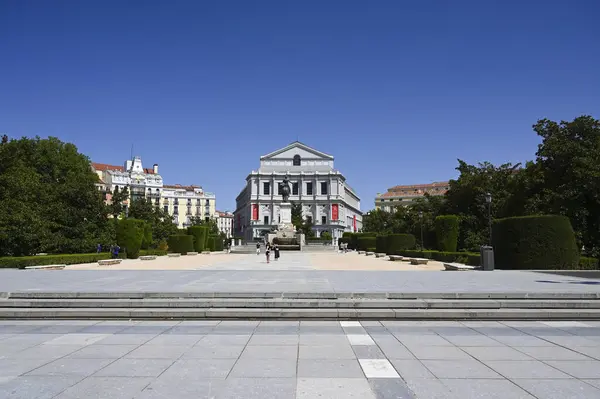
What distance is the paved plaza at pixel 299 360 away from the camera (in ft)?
16.4

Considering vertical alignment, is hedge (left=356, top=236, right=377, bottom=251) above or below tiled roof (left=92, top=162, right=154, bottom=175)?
below

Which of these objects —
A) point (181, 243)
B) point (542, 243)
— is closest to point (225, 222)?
point (181, 243)

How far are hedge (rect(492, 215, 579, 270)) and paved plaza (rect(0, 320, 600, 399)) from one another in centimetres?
1314

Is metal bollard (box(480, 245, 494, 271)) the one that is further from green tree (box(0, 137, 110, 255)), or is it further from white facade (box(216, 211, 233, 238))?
white facade (box(216, 211, 233, 238))

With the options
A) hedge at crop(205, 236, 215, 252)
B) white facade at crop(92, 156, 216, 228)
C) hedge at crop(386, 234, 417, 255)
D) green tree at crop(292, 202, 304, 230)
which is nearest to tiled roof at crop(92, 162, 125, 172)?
white facade at crop(92, 156, 216, 228)

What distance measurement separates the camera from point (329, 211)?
375ft

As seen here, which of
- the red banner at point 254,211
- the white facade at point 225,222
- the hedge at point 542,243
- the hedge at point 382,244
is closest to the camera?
the hedge at point 542,243

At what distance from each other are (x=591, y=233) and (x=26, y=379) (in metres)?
26.0

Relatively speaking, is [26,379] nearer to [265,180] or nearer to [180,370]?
[180,370]

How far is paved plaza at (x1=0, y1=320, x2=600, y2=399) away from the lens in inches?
197

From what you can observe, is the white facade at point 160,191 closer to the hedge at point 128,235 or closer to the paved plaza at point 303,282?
the hedge at point 128,235

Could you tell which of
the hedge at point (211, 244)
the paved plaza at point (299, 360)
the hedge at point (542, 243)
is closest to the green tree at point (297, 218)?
the hedge at point (211, 244)

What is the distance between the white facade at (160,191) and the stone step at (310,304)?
4358 inches

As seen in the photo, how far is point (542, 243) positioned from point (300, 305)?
1571cm
